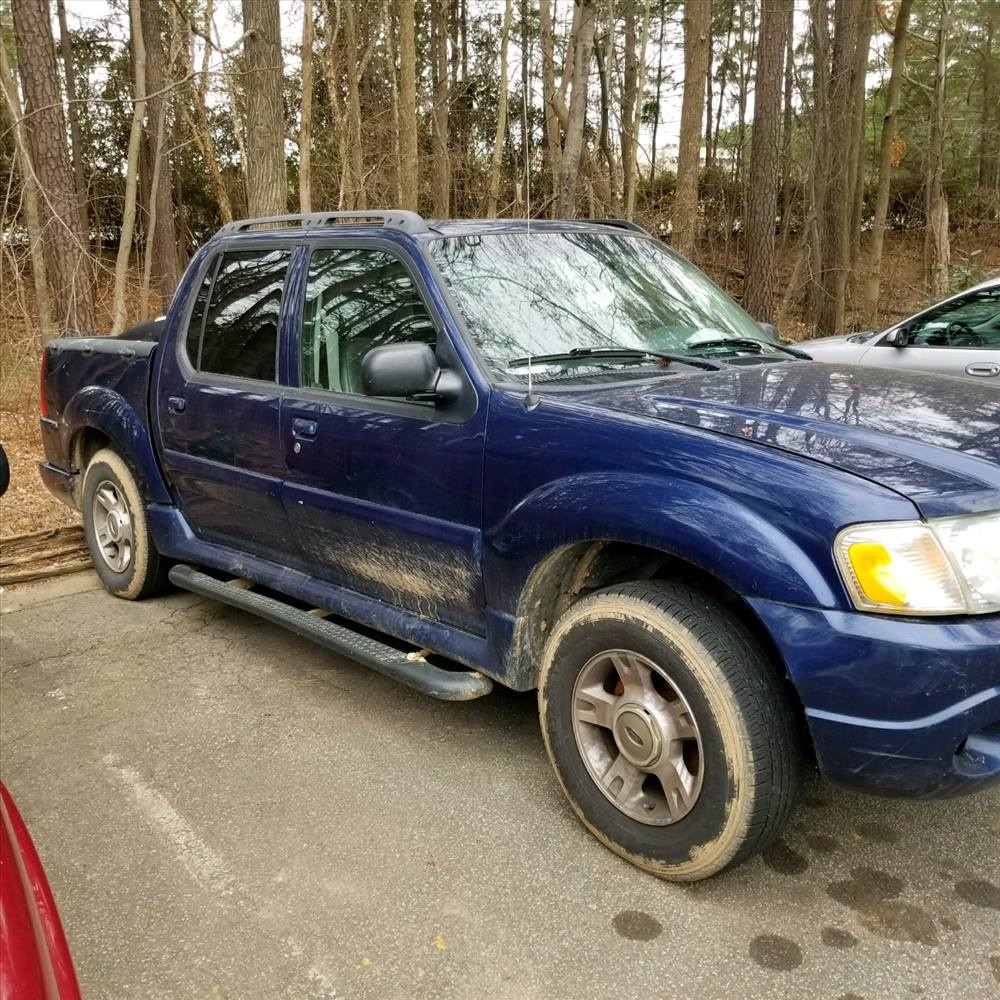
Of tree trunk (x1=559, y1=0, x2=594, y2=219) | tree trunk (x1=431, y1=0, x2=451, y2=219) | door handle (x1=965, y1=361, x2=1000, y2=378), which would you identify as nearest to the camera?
door handle (x1=965, y1=361, x2=1000, y2=378)

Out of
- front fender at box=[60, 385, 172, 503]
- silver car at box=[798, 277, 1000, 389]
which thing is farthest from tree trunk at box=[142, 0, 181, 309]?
silver car at box=[798, 277, 1000, 389]

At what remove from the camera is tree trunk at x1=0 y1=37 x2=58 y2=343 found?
8320 millimetres

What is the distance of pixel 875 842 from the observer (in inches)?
114

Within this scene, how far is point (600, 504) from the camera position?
2.66m

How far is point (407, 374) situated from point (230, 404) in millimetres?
1364

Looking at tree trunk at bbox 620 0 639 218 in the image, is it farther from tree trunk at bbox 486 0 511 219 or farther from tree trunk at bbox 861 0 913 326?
tree trunk at bbox 861 0 913 326

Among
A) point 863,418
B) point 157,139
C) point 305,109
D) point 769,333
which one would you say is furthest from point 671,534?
point 157,139

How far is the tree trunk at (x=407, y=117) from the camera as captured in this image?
45.9ft

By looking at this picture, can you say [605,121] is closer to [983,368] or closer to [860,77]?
[860,77]

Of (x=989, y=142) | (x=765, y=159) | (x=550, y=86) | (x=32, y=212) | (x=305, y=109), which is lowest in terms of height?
(x=32, y=212)

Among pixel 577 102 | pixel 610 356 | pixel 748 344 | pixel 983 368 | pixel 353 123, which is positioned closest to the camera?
pixel 610 356

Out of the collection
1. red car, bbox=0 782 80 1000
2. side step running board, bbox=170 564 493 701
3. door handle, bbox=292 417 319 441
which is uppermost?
door handle, bbox=292 417 319 441

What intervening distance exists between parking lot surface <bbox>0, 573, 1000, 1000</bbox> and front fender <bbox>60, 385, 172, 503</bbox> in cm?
113

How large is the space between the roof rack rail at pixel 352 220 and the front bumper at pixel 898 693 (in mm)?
2035
